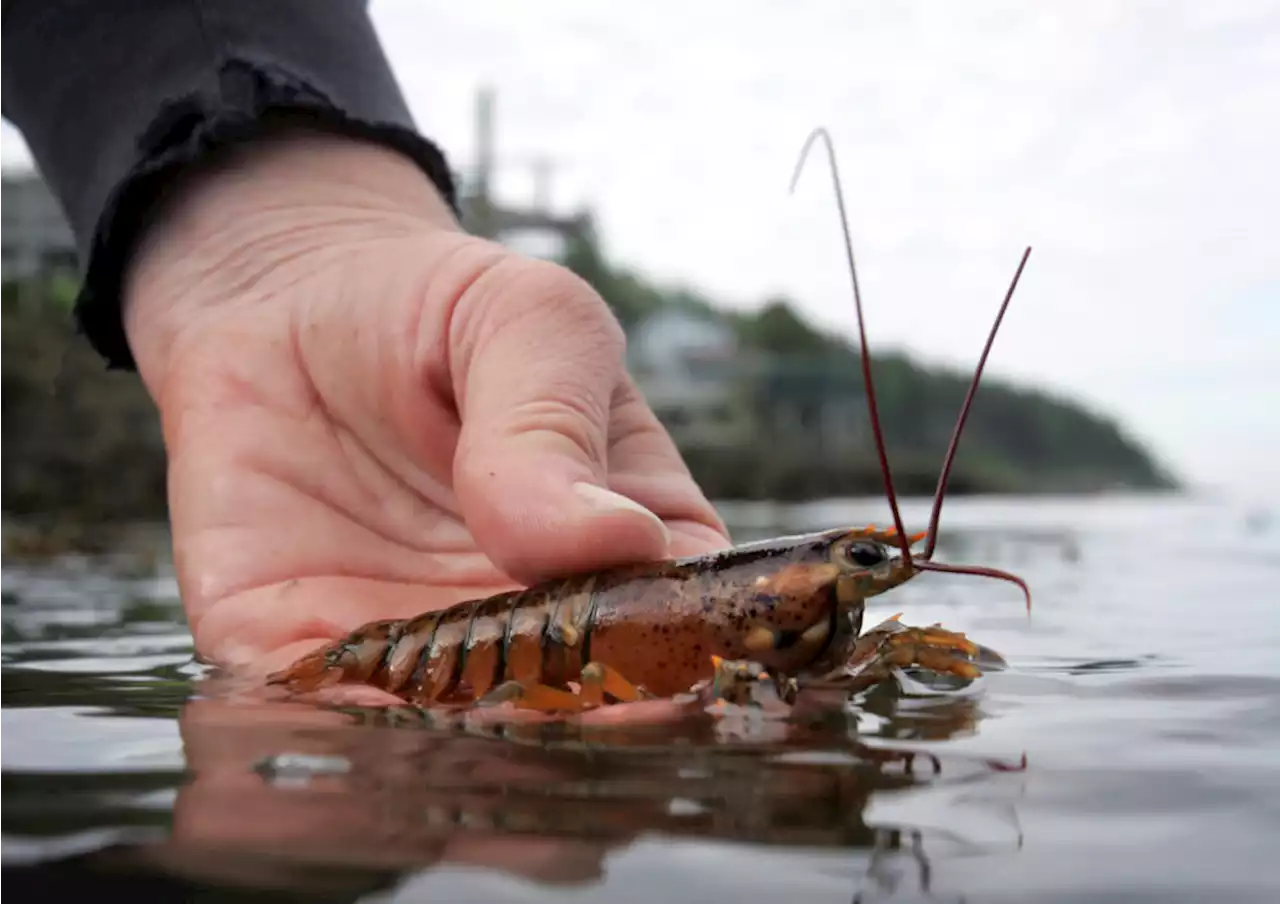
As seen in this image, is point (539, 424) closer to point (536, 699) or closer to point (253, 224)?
point (536, 699)

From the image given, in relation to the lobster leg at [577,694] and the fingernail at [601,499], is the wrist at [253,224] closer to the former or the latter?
the fingernail at [601,499]

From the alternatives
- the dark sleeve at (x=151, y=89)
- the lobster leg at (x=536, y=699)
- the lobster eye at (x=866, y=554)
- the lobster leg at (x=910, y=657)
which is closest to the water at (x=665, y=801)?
the lobster leg at (x=910, y=657)

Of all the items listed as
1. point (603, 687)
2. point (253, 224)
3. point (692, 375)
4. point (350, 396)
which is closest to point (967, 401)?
point (603, 687)

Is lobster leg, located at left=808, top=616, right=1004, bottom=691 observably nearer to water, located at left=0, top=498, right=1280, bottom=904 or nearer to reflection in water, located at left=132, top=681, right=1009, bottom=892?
water, located at left=0, top=498, right=1280, bottom=904

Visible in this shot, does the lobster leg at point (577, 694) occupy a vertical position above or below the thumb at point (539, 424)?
below

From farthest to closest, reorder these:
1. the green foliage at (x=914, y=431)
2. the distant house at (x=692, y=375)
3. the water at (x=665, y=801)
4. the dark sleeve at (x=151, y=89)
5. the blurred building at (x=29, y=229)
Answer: the blurred building at (x=29, y=229)
the distant house at (x=692, y=375)
the green foliage at (x=914, y=431)
the dark sleeve at (x=151, y=89)
the water at (x=665, y=801)

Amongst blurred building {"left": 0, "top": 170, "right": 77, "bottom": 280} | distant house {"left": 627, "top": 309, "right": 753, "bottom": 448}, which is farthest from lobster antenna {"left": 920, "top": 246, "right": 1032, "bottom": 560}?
blurred building {"left": 0, "top": 170, "right": 77, "bottom": 280}

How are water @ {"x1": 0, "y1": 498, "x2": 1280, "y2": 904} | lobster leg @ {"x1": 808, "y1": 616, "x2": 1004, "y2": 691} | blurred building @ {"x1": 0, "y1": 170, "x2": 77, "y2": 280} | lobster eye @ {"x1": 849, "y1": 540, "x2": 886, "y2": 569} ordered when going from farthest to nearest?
blurred building @ {"x1": 0, "y1": 170, "x2": 77, "y2": 280}, lobster eye @ {"x1": 849, "y1": 540, "x2": 886, "y2": 569}, lobster leg @ {"x1": 808, "y1": 616, "x2": 1004, "y2": 691}, water @ {"x1": 0, "y1": 498, "x2": 1280, "y2": 904}
